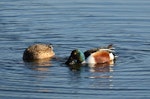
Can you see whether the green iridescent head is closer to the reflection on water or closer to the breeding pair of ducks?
the breeding pair of ducks

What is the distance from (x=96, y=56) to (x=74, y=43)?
1.32m

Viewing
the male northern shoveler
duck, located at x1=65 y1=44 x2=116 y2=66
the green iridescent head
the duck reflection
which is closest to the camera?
the duck reflection

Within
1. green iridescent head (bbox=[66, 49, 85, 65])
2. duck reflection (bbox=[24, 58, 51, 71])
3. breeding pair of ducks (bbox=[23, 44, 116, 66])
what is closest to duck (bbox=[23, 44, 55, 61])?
breeding pair of ducks (bbox=[23, 44, 116, 66])

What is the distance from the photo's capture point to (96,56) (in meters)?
18.9

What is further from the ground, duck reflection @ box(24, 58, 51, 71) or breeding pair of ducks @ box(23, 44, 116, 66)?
breeding pair of ducks @ box(23, 44, 116, 66)

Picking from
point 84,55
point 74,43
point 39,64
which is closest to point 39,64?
point 39,64

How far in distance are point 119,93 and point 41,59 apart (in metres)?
4.98

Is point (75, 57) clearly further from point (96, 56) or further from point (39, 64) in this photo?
point (39, 64)

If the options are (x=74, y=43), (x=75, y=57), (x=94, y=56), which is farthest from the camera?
(x=74, y=43)

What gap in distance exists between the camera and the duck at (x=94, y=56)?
60.8 ft

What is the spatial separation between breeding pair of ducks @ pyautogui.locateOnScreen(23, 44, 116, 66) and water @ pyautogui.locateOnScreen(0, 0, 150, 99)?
231 mm

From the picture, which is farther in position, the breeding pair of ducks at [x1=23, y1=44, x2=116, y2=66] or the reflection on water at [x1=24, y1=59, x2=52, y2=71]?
the breeding pair of ducks at [x1=23, y1=44, x2=116, y2=66]

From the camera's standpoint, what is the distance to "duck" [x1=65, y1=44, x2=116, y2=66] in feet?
60.8

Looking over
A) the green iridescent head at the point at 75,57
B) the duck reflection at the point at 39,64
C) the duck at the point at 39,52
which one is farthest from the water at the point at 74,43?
the duck at the point at 39,52
